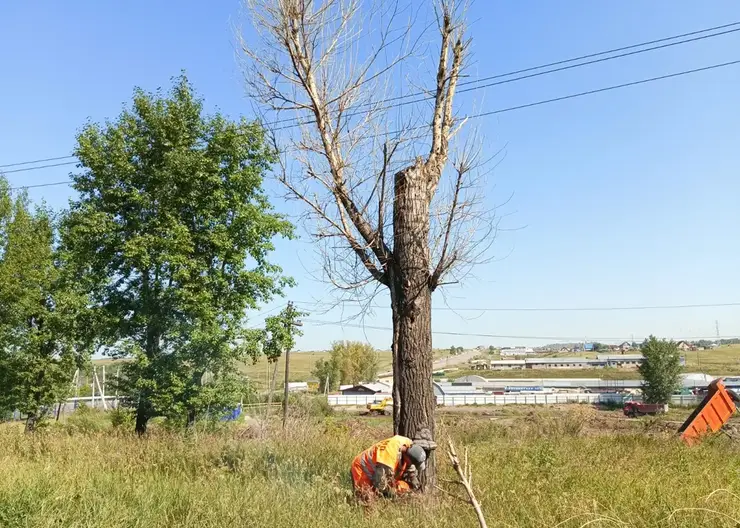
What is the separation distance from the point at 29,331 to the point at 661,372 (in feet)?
203

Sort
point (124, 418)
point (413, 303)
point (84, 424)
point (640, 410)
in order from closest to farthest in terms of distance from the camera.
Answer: point (413, 303), point (124, 418), point (84, 424), point (640, 410)

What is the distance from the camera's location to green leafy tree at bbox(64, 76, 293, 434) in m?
16.4

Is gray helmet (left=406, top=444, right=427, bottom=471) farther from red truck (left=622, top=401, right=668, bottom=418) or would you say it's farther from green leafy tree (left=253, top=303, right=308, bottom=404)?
red truck (left=622, top=401, right=668, bottom=418)

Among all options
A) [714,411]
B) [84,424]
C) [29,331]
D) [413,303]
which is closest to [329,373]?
[84,424]

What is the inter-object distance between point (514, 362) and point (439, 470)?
168 meters

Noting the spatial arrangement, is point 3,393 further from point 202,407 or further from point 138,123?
point 138,123

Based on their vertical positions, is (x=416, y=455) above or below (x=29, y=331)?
below

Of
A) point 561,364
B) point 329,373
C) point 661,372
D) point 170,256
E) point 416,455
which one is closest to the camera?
point 416,455

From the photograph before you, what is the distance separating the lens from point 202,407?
16578 mm

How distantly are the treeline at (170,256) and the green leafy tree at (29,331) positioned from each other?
1.55m

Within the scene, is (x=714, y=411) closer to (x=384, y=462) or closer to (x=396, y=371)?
(x=396, y=371)

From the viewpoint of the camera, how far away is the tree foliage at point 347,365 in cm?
9994

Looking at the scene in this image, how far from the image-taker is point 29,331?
811 inches

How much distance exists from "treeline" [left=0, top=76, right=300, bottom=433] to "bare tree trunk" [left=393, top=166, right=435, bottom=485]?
9.61 meters
